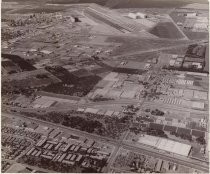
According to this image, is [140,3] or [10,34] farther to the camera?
[140,3]

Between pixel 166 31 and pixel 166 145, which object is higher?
pixel 166 31

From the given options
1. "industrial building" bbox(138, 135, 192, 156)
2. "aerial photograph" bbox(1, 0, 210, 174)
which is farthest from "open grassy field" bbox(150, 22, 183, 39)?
"industrial building" bbox(138, 135, 192, 156)

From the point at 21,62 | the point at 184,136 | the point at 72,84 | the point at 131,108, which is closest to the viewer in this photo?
the point at 184,136

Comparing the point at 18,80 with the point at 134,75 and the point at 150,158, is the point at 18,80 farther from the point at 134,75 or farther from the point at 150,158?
the point at 150,158

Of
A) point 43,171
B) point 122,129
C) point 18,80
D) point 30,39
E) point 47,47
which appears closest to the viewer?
point 43,171

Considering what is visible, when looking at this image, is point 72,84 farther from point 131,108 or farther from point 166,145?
point 166,145

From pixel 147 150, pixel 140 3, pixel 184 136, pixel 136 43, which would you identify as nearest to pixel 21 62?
pixel 136 43

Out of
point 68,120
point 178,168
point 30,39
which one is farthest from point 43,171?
point 30,39

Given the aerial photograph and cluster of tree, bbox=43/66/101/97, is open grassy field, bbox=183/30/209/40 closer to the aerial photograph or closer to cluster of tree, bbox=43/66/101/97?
the aerial photograph
